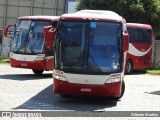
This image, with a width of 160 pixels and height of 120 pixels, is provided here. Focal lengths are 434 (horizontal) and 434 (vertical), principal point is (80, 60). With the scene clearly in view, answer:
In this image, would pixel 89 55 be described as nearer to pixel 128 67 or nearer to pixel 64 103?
pixel 64 103

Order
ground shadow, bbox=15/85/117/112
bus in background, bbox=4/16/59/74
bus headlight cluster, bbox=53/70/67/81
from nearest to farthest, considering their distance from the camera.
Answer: ground shadow, bbox=15/85/117/112 < bus headlight cluster, bbox=53/70/67/81 < bus in background, bbox=4/16/59/74

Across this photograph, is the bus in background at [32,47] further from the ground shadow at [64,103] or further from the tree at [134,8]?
the tree at [134,8]

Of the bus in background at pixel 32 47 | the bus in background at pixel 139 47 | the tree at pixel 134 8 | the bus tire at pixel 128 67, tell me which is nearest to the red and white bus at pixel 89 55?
the bus in background at pixel 32 47

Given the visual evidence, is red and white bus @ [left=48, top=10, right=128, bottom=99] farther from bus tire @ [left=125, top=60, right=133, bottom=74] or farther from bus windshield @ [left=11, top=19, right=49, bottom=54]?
bus tire @ [left=125, top=60, right=133, bottom=74]

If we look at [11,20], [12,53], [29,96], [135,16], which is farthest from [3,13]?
[29,96]

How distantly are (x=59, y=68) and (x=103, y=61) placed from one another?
1351mm

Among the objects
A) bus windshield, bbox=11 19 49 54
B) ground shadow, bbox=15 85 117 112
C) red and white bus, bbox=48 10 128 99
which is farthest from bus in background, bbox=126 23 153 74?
red and white bus, bbox=48 10 128 99

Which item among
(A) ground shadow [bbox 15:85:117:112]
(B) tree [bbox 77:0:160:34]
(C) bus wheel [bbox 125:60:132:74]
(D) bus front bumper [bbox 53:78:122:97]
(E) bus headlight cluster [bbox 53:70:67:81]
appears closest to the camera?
(A) ground shadow [bbox 15:85:117:112]

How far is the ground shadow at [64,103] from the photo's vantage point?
1203 centimetres

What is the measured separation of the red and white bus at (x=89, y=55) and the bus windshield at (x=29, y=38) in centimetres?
717

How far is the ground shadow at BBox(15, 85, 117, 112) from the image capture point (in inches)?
474

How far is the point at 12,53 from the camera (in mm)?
20797

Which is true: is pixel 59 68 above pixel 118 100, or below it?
above

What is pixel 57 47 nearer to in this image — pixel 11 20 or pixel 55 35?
pixel 55 35
